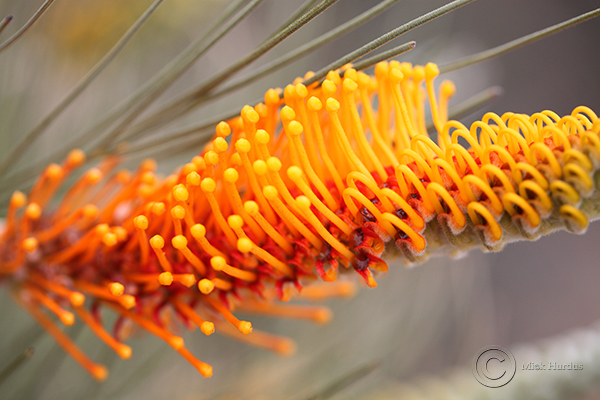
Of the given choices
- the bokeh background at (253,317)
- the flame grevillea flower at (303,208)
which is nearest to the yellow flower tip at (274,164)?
the flame grevillea flower at (303,208)

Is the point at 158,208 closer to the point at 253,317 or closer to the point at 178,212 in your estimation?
the point at 178,212

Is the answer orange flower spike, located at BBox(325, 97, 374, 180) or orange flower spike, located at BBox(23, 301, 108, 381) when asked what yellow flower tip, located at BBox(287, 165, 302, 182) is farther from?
orange flower spike, located at BBox(23, 301, 108, 381)

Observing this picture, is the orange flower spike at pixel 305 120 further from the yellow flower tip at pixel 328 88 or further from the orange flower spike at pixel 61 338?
the orange flower spike at pixel 61 338

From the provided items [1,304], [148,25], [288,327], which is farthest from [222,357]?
[148,25]

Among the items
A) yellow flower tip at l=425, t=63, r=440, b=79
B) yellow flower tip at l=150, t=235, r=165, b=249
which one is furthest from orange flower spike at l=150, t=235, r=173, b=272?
yellow flower tip at l=425, t=63, r=440, b=79

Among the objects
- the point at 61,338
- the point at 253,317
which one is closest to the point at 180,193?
the point at 61,338
